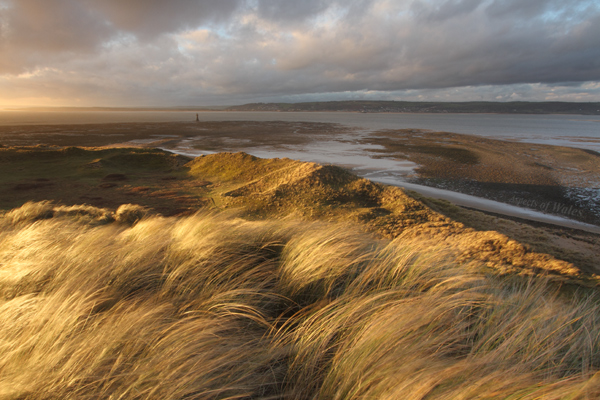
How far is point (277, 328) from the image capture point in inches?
88.0

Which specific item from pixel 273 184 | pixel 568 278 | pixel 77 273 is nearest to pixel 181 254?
pixel 77 273

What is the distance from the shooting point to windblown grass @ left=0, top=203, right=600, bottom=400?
Answer: 5.06ft

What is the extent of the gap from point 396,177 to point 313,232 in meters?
14.7

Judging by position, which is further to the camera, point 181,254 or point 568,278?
point 568,278

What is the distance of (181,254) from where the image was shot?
304cm

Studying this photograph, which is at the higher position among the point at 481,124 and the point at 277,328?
the point at 481,124

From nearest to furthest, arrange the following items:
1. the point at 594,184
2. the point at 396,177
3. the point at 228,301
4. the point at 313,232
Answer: the point at 228,301 < the point at 313,232 < the point at 594,184 < the point at 396,177

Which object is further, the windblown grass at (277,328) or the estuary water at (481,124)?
the estuary water at (481,124)

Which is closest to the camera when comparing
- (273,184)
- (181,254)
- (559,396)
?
(559,396)

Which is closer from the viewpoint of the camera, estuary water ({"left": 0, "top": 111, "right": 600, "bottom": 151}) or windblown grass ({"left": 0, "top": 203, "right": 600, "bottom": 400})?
windblown grass ({"left": 0, "top": 203, "right": 600, "bottom": 400})

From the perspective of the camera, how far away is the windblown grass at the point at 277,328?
1543 millimetres

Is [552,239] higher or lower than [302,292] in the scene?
lower

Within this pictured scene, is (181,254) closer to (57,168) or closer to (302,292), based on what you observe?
(302,292)

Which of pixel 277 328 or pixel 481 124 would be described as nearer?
pixel 277 328
